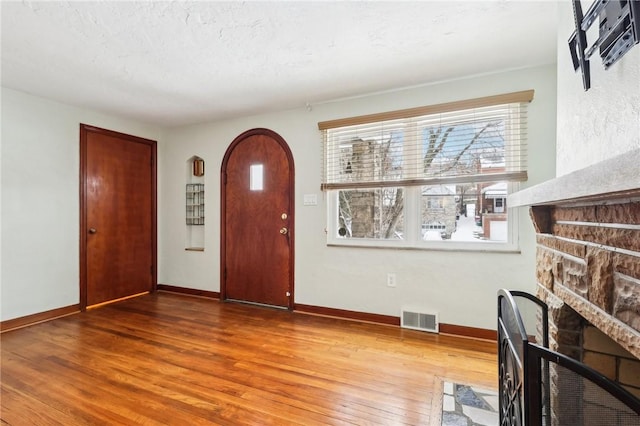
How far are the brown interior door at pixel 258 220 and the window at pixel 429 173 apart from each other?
0.58m

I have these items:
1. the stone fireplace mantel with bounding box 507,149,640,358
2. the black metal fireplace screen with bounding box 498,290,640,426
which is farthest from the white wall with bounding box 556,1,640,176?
the black metal fireplace screen with bounding box 498,290,640,426

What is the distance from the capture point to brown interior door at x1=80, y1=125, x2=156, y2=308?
3.55 metres

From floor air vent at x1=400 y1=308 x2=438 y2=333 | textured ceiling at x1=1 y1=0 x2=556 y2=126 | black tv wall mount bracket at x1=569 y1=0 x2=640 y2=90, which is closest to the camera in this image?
black tv wall mount bracket at x1=569 y1=0 x2=640 y2=90

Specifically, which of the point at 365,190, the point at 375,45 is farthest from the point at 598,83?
the point at 365,190

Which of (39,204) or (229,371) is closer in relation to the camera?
(229,371)

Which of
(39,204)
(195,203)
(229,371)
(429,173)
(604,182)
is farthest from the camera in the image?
(195,203)

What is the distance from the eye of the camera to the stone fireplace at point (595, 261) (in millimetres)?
704

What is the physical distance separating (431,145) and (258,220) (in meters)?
2.10

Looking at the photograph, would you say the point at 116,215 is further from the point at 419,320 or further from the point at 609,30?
the point at 609,30

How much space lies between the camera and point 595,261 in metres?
0.92

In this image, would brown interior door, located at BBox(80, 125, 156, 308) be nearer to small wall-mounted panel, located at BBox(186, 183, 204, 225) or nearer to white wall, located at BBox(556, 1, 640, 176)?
small wall-mounted panel, located at BBox(186, 183, 204, 225)

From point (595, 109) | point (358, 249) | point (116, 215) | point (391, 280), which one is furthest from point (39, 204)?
point (595, 109)

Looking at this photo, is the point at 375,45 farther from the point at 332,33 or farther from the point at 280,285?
the point at 280,285

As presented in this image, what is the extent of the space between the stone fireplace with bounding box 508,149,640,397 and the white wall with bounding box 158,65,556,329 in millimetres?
1264
